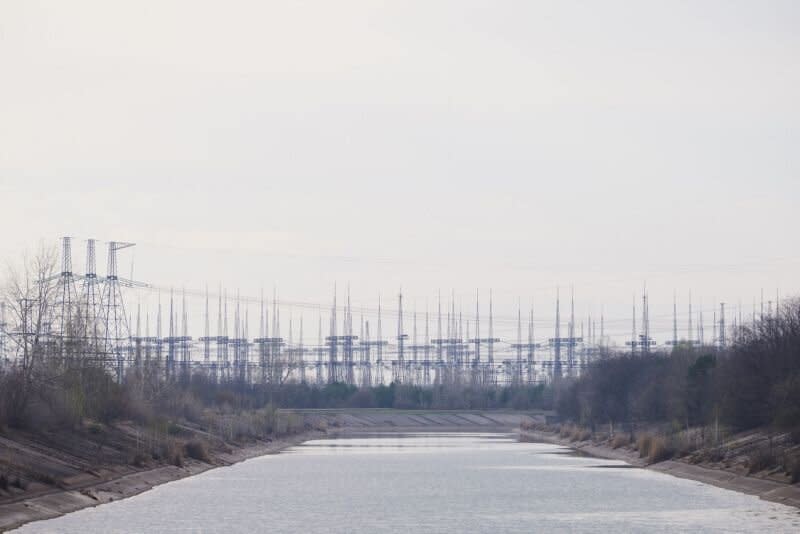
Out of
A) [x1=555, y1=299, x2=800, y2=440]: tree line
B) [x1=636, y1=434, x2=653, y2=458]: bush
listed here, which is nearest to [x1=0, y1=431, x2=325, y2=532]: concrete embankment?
[x1=636, y1=434, x2=653, y2=458]: bush

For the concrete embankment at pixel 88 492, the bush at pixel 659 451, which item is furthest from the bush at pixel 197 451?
the bush at pixel 659 451

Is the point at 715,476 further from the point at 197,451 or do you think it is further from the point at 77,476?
the point at 197,451

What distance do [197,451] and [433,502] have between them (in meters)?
27.0

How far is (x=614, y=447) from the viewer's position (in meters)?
96.3

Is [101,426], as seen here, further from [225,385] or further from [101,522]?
[225,385]

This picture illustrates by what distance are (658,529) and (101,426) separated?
35.7 metres

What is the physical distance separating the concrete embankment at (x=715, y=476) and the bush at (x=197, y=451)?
80.3 feet

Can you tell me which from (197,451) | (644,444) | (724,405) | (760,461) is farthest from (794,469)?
(197,451)

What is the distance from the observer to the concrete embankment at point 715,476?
5484cm

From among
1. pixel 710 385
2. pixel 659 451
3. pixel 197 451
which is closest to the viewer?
pixel 197 451

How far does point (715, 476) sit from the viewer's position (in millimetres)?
66375

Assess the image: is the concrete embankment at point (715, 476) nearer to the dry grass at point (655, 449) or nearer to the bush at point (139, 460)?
the dry grass at point (655, 449)

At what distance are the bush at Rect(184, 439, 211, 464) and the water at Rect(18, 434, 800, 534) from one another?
5.32ft

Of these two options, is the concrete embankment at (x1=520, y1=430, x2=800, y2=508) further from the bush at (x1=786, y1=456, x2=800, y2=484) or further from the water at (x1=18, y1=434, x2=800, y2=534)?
the water at (x1=18, y1=434, x2=800, y2=534)
